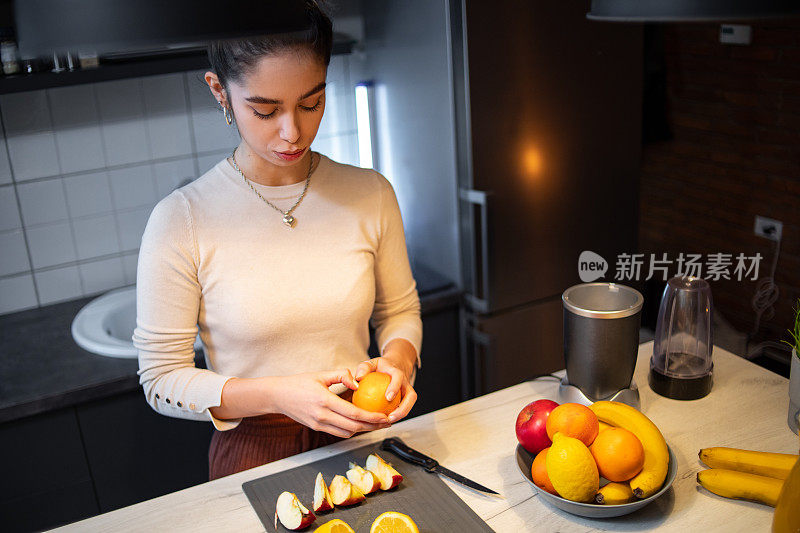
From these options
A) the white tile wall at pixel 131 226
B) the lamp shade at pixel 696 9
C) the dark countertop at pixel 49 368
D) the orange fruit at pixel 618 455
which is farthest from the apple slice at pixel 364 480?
the white tile wall at pixel 131 226

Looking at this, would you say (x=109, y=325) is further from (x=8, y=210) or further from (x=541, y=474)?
(x=541, y=474)

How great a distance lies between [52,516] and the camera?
1.94 m

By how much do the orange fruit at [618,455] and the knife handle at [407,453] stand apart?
28 cm

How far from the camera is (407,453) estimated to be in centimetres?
125

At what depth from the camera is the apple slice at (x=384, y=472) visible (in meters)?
1.17

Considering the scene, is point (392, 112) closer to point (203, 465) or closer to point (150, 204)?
point (150, 204)

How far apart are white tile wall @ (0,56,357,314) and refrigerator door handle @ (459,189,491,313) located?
77 centimetres

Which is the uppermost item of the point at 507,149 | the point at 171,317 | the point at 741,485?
the point at 507,149

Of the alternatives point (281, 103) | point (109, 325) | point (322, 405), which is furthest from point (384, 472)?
point (109, 325)

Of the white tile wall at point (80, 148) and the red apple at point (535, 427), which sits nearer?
the red apple at point (535, 427)

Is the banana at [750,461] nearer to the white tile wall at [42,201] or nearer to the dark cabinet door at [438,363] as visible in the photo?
the dark cabinet door at [438,363]

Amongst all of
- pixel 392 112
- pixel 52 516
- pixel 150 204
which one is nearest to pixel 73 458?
pixel 52 516

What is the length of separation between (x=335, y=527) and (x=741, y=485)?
0.60 metres

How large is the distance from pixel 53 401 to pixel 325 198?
35.8 inches
